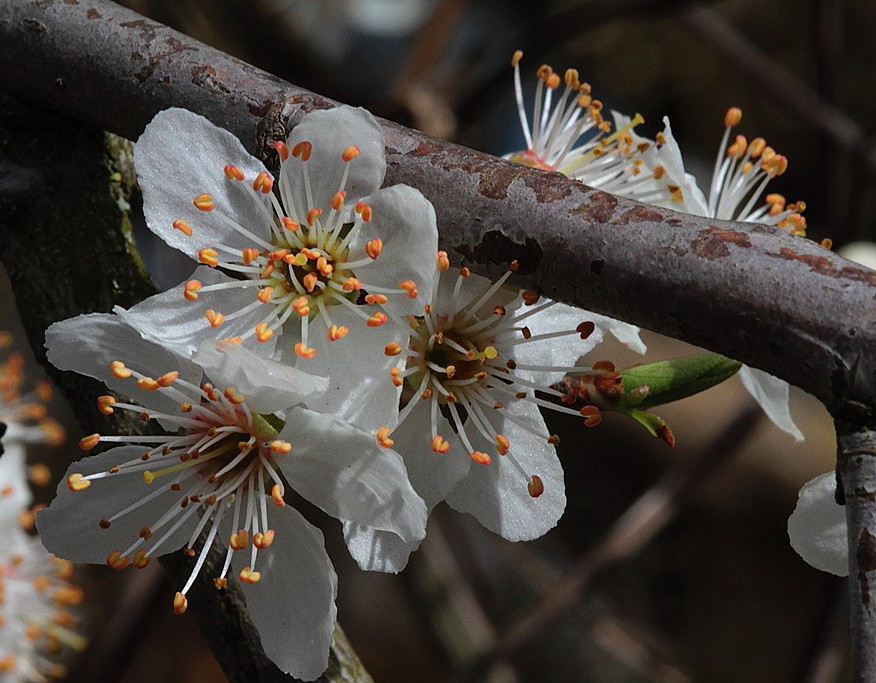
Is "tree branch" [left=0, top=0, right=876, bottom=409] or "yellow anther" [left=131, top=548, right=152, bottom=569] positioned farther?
"yellow anther" [left=131, top=548, right=152, bottom=569]

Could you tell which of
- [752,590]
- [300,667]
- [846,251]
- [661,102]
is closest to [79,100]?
[300,667]

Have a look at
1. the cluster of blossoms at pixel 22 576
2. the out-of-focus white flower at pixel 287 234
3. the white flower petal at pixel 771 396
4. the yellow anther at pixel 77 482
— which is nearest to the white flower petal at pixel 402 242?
the out-of-focus white flower at pixel 287 234

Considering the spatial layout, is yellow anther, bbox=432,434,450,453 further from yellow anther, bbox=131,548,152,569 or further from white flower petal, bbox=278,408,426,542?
yellow anther, bbox=131,548,152,569

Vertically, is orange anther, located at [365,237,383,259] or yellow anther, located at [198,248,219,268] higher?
orange anther, located at [365,237,383,259]

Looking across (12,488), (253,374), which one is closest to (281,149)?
(253,374)

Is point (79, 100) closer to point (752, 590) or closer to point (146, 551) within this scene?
point (146, 551)

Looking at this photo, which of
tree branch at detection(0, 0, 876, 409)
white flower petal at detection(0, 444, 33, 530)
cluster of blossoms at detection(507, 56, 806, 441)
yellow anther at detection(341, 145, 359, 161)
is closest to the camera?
tree branch at detection(0, 0, 876, 409)

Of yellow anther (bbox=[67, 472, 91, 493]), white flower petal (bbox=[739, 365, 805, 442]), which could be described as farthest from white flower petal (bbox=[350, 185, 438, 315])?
white flower petal (bbox=[739, 365, 805, 442])
